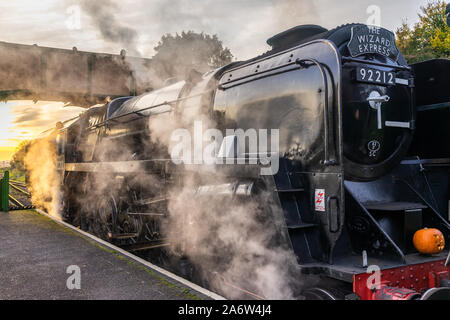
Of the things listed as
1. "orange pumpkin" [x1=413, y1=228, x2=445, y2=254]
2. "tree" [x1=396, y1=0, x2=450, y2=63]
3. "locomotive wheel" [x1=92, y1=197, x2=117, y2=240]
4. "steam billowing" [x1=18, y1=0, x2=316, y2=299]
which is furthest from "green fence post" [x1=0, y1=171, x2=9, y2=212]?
"tree" [x1=396, y1=0, x2=450, y2=63]

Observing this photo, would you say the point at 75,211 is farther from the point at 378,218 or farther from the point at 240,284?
the point at 378,218

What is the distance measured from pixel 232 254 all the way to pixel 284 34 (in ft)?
7.96

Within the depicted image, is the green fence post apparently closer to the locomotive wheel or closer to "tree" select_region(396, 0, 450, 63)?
the locomotive wheel

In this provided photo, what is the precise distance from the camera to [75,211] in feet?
30.8

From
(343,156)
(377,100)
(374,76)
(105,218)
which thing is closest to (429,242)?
(343,156)

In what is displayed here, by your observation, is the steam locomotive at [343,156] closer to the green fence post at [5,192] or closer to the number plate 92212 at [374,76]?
the number plate 92212 at [374,76]

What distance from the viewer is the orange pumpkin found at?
320 centimetres

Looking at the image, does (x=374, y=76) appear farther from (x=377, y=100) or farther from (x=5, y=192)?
(x=5, y=192)

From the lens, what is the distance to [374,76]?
3559 millimetres

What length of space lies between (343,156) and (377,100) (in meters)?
0.58

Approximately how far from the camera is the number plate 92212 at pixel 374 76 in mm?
3459

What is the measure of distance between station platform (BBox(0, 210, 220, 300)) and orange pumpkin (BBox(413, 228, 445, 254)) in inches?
72.2

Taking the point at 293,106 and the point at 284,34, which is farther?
the point at 284,34

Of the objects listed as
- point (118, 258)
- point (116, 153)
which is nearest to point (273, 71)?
point (118, 258)
